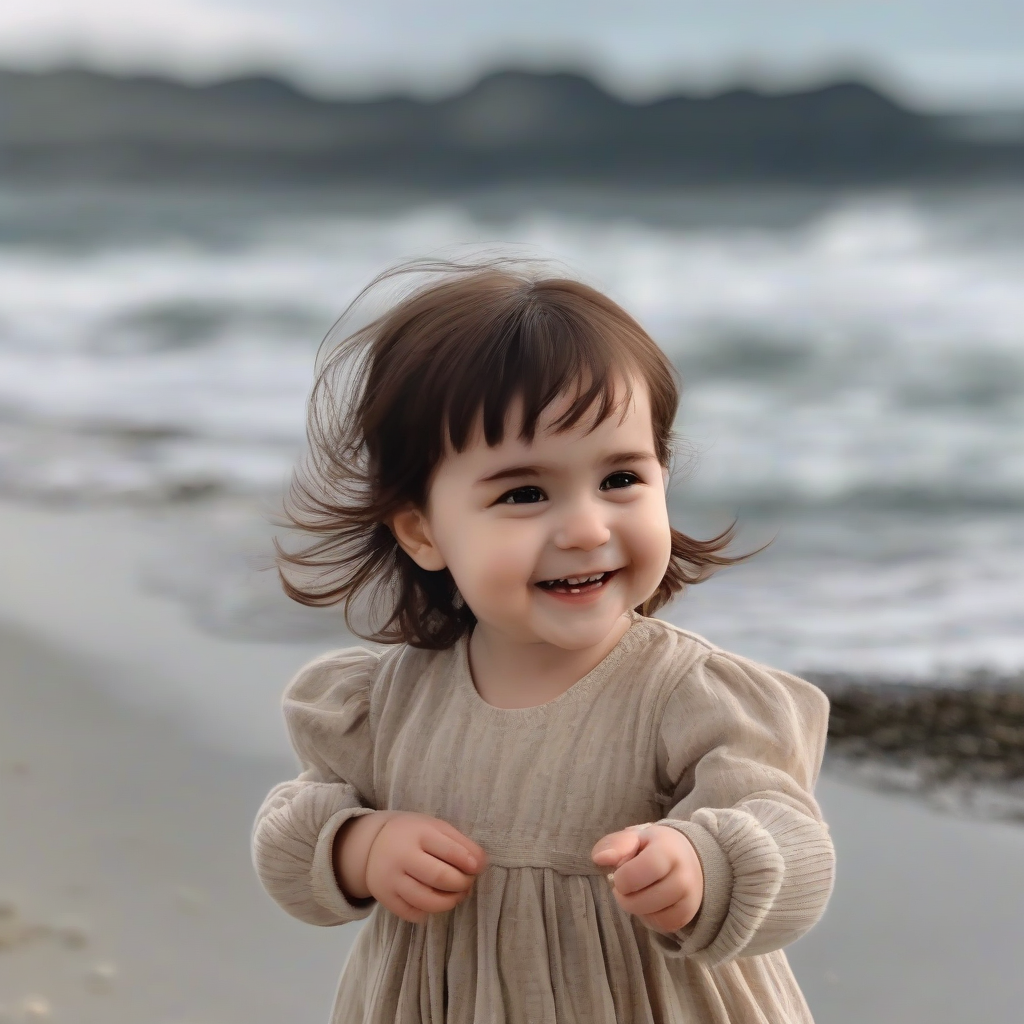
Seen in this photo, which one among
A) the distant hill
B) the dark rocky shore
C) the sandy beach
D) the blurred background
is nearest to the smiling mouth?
the blurred background

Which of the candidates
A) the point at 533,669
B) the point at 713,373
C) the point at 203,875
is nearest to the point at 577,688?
the point at 533,669

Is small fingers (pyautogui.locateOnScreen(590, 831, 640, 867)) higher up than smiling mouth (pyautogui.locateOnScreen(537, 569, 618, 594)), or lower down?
lower down

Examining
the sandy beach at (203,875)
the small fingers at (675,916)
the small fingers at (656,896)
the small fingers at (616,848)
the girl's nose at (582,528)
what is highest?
the girl's nose at (582,528)

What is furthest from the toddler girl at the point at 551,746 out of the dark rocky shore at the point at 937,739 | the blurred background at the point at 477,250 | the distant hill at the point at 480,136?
the distant hill at the point at 480,136

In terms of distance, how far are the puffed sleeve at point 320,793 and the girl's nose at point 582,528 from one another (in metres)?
0.28

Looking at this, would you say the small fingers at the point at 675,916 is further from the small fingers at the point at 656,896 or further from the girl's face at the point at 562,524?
the girl's face at the point at 562,524

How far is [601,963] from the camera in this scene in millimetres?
1059

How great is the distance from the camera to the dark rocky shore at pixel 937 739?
2.21 m

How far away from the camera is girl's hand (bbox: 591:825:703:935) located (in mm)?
939

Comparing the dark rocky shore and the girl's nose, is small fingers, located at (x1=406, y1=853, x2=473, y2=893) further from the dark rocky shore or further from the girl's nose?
the dark rocky shore

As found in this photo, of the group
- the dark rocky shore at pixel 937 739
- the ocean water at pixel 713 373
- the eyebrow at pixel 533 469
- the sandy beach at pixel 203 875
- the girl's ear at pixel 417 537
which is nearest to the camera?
the eyebrow at pixel 533 469

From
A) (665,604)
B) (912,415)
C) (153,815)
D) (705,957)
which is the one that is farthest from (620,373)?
(912,415)

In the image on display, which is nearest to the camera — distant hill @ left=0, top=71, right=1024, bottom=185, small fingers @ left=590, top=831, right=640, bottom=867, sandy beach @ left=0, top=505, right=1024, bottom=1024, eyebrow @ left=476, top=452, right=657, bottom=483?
small fingers @ left=590, top=831, right=640, bottom=867

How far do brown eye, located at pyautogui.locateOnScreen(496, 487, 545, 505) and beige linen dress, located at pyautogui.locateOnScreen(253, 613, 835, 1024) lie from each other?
0.50 ft
